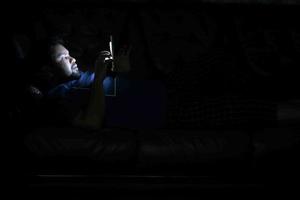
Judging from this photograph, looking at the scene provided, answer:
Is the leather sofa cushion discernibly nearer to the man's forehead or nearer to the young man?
the young man

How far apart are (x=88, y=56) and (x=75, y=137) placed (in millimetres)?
747

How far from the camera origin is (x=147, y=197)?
1.49 metres

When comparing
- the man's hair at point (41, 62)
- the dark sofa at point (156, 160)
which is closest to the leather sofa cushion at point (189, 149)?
the dark sofa at point (156, 160)

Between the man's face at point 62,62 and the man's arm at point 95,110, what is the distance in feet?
0.75

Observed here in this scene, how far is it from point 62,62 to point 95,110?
1.28ft

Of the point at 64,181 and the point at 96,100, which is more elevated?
the point at 96,100

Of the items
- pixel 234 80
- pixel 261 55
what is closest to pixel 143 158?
pixel 234 80

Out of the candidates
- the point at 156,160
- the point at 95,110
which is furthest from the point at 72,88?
the point at 156,160

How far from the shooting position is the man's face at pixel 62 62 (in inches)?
72.2

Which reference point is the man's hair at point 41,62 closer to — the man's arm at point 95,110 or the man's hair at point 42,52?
the man's hair at point 42,52

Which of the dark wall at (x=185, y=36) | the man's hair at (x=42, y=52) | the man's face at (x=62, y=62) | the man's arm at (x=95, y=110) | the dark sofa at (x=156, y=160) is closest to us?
the dark sofa at (x=156, y=160)

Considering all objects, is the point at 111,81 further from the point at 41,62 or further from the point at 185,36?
the point at 185,36

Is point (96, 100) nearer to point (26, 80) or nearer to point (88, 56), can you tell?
point (26, 80)

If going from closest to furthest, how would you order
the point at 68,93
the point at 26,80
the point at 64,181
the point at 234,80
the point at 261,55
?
the point at 64,181 → the point at 26,80 → the point at 68,93 → the point at 234,80 → the point at 261,55
